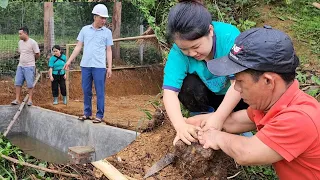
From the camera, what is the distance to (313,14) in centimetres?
594

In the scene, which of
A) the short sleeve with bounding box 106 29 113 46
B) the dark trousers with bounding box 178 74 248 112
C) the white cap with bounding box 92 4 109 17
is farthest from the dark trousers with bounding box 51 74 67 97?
the dark trousers with bounding box 178 74 248 112

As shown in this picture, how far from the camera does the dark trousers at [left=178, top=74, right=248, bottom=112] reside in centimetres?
287

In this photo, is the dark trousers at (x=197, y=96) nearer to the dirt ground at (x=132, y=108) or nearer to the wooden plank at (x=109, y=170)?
the dirt ground at (x=132, y=108)

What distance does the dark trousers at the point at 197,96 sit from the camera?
9.41ft

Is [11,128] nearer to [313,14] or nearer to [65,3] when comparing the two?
[65,3]

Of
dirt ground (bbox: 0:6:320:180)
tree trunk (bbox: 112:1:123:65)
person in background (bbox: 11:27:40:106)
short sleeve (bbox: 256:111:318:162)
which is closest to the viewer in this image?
short sleeve (bbox: 256:111:318:162)

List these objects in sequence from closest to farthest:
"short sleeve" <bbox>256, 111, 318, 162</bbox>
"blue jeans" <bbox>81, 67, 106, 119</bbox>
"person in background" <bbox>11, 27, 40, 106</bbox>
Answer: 1. "short sleeve" <bbox>256, 111, 318, 162</bbox>
2. "person in background" <bbox>11, 27, 40, 106</bbox>
3. "blue jeans" <bbox>81, 67, 106, 119</bbox>

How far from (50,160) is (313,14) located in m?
4.27

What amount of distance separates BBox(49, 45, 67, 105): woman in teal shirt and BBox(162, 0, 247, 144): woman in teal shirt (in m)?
1.12

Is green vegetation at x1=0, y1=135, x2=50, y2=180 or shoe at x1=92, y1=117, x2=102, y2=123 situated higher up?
shoe at x1=92, y1=117, x2=102, y2=123

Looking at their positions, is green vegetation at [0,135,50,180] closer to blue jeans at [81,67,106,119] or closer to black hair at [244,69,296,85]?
blue jeans at [81,67,106,119]

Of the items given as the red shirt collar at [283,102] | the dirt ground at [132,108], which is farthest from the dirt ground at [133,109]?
the red shirt collar at [283,102]

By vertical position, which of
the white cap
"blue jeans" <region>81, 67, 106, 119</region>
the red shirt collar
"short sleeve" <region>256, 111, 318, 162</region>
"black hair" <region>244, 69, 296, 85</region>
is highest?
the white cap

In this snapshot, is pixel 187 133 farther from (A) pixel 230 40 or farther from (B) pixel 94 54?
(B) pixel 94 54
